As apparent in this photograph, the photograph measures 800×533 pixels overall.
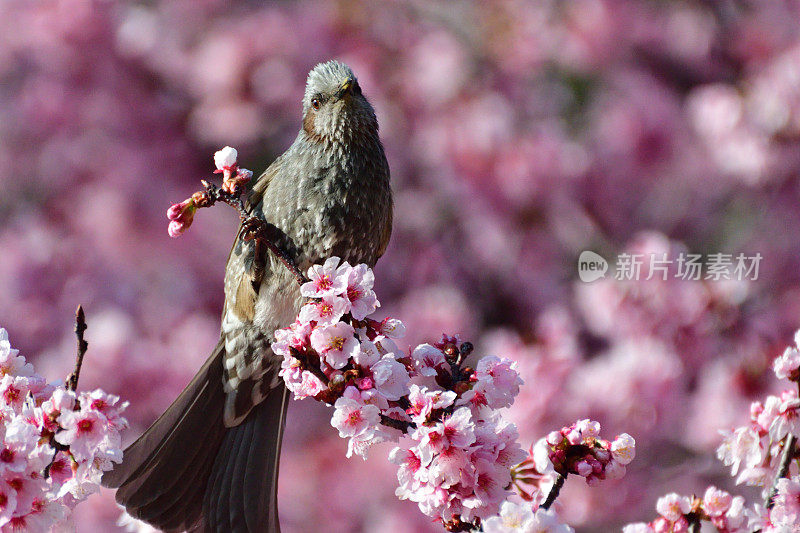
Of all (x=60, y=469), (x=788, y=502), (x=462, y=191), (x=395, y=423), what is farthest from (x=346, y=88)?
(x=462, y=191)

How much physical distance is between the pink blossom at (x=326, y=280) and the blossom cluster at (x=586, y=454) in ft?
1.34

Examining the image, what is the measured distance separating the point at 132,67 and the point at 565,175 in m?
2.27

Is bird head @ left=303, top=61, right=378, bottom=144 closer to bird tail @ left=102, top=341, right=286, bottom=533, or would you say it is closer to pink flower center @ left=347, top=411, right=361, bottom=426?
bird tail @ left=102, top=341, right=286, bottom=533

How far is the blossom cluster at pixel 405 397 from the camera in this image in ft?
4.40

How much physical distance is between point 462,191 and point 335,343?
314cm

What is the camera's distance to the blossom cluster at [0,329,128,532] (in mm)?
1334

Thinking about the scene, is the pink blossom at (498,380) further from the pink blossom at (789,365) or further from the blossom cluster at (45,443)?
the blossom cluster at (45,443)

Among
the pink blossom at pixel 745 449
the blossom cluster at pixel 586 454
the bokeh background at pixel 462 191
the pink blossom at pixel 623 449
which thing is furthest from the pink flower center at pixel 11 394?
the bokeh background at pixel 462 191

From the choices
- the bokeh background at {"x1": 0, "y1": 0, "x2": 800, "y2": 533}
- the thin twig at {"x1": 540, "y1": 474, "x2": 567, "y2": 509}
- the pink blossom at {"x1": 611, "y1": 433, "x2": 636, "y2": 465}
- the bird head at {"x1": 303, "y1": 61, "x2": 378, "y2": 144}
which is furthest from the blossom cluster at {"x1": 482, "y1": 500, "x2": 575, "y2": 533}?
the bokeh background at {"x1": 0, "y1": 0, "x2": 800, "y2": 533}

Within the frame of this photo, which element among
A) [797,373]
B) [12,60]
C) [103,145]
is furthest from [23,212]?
[797,373]

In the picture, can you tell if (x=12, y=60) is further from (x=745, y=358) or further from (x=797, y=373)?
(x=797, y=373)

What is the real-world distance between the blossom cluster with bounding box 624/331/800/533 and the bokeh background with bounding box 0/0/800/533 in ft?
7.39

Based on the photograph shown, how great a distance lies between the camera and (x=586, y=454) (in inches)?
54.6

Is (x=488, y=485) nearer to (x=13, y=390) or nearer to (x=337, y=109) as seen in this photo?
(x=13, y=390)
